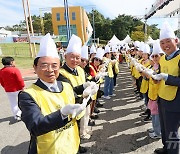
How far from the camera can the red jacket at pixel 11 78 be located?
15.9 feet

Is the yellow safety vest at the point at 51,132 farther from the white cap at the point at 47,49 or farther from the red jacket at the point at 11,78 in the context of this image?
the red jacket at the point at 11,78

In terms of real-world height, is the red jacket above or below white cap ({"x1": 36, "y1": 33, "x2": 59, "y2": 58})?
below

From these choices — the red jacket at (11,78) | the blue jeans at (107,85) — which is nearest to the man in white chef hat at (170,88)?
the red jacket at (11,78)

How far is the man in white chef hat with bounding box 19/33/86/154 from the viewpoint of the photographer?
1.37 metres

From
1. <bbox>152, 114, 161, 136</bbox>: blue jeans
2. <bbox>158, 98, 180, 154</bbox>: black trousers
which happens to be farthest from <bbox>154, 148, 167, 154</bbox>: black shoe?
<bbox>152, 114, 161, 136</bbox>: blue jeans

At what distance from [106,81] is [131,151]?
359cm

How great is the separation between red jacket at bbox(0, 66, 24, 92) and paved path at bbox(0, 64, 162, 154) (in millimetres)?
899

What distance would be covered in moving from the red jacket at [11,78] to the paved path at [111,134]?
899mm

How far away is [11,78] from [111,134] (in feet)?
8.89

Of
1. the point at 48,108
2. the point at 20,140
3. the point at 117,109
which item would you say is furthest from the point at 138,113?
the point at 48,108

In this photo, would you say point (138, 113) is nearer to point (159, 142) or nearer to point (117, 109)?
point (117, 109)

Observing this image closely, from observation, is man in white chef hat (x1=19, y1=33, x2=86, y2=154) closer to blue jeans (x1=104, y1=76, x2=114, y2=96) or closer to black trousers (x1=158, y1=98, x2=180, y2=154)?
black trousers (x1=158, y1=98, x2=180, y2=154)

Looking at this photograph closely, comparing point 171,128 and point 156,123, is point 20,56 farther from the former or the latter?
point 171,128

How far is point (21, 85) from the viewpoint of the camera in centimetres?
505
